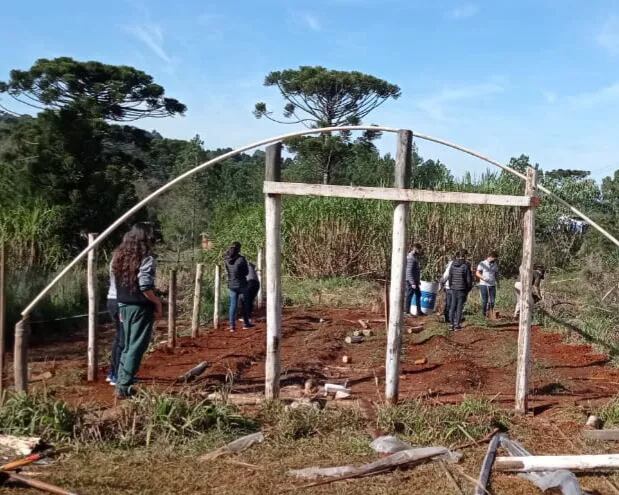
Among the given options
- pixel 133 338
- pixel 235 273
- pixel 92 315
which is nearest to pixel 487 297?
pixel 235 273

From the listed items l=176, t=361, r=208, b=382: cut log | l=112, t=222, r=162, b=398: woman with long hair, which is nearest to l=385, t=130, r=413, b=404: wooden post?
l=112, t=222, r=162, b=398: woman with long hair

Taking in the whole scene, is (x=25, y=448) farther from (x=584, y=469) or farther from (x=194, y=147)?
(x=194, y=147)

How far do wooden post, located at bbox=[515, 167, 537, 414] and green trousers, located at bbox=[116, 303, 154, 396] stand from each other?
11.0ft

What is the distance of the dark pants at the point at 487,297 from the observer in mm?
13568

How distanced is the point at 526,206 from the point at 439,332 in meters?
5.60

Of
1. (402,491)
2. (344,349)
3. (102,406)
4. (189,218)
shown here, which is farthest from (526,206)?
(189,218)

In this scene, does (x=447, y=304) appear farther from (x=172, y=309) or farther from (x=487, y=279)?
(x=172, y=309)

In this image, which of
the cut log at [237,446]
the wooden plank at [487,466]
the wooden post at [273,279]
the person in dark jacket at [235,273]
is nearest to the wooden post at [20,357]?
the cut log at [237,446]

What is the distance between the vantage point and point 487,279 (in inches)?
526

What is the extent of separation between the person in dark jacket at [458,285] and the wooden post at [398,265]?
226 inches

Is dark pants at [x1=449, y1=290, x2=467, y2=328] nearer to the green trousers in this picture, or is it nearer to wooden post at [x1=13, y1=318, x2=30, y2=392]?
the green trousers

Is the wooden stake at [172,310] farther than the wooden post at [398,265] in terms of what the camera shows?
Yes

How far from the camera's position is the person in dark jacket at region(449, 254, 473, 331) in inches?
469

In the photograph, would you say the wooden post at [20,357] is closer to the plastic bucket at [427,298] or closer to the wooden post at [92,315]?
the wooden post at [92,315]
